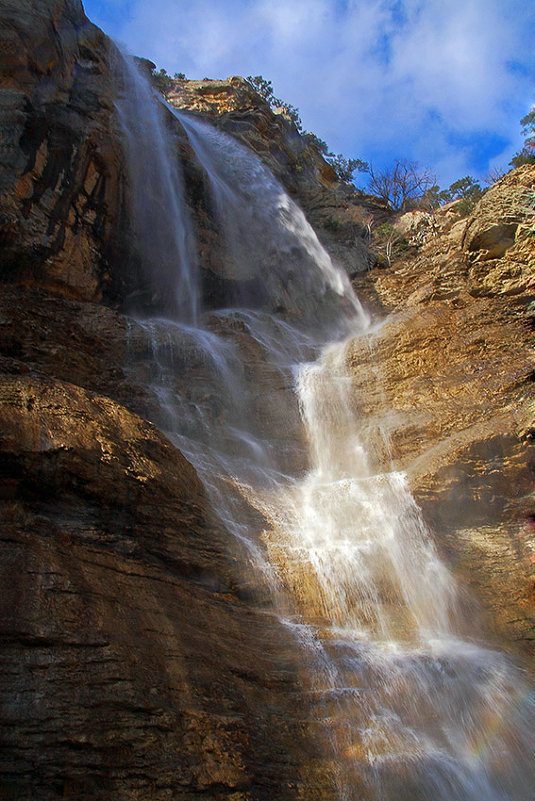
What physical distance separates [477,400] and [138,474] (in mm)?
8888

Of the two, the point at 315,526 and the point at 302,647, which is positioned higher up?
the point at 315,526

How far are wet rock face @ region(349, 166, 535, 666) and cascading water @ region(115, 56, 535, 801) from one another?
75 cm

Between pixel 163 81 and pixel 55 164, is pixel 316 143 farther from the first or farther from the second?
pixel 55 164

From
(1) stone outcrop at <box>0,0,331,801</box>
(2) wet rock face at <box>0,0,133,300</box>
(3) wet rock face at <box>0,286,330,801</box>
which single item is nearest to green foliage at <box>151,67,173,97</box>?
(2) wet rock face at <box>0,0,133,300</box>

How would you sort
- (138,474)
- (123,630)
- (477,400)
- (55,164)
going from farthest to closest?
(55,164), (477,400), (138,474), (123,630)

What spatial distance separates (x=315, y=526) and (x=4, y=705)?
6.90 m

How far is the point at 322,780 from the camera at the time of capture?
5477mm

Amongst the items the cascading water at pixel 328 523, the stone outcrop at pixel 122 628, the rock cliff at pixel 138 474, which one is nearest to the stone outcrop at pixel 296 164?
the rock cliff at pixel 138 474

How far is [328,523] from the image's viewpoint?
10797 millimetres

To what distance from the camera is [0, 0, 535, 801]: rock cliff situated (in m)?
4.98

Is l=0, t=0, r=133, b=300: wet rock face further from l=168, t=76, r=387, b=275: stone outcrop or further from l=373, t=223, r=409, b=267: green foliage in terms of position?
l=373, t=223, r=409, b=267: green foliage

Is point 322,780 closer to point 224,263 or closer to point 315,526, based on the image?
point 315,526

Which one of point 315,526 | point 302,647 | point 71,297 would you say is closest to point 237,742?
point 302,647

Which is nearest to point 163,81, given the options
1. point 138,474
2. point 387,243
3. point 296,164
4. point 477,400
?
point 296,164
